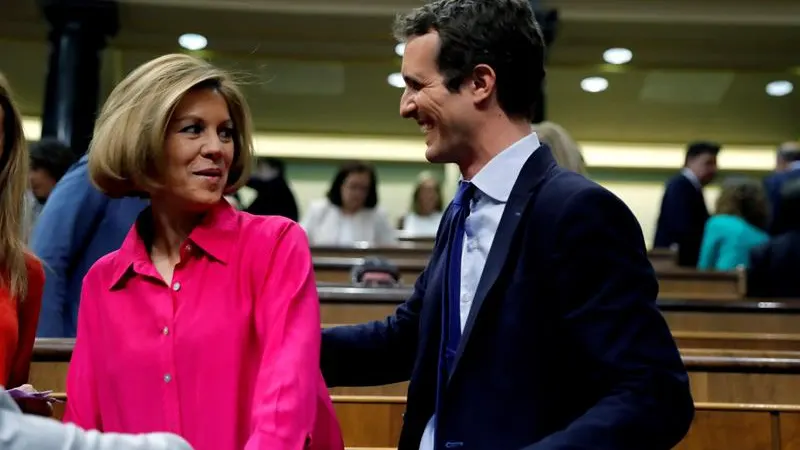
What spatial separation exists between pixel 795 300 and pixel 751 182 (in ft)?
4.81

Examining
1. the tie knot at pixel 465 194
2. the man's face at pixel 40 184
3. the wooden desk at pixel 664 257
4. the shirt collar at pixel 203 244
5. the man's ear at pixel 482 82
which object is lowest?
the shirt collar at pixel 203 244

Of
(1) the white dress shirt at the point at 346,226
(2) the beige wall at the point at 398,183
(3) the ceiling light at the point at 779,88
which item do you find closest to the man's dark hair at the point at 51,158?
(1) the white dress shirt at the point at 346,226

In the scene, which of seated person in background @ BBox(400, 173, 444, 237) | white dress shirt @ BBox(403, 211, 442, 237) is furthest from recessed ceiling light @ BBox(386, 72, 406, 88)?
white dress shirt @ BBox(403, 211, 442, 237)

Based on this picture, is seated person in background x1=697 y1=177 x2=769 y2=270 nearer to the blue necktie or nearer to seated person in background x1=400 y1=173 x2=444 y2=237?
seated person in background x1=400 y1=173 x2=444 y2=237

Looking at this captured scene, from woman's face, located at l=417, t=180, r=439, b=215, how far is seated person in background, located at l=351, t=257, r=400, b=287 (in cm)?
331

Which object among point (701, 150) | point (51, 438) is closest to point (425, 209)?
point (701, 150)

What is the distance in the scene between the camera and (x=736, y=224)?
529cm

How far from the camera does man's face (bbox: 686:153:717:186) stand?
5.84 meters

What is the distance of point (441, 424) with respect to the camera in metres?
1.30

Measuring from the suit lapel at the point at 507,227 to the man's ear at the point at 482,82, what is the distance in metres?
0.11

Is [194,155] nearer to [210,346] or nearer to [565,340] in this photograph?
[210,346]

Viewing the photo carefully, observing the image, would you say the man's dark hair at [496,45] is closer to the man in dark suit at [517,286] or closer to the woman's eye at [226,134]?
the man in dark suit at [517,286]

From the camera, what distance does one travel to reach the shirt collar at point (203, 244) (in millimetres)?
1398

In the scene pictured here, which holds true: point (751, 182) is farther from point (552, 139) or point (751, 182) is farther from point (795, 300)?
point (552, 139)
